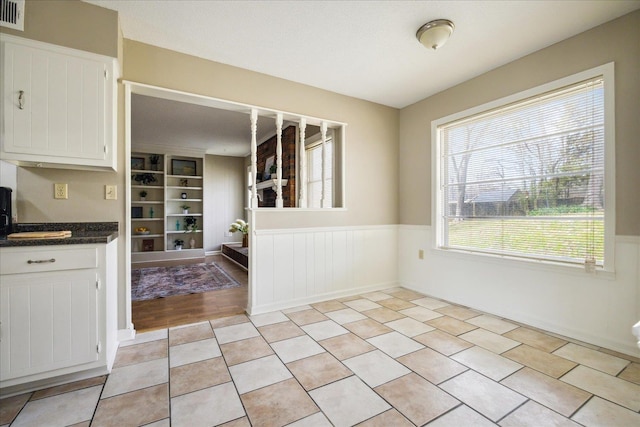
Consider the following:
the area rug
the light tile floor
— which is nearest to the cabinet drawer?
the light tile floor

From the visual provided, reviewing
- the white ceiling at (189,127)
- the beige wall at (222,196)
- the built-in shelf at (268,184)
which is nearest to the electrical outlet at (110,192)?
the white ceiling at (189,127)

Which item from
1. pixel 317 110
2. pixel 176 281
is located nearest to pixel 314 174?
pixel 317 110

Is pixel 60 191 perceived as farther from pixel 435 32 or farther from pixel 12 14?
pixel 435 32

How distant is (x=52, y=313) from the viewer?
5.62 feet

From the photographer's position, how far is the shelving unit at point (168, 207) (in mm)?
6527

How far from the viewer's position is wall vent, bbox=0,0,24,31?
5.98 ft

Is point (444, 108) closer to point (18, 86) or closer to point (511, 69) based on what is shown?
point (511, 69)

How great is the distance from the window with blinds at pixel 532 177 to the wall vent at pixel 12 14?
3.80 meters

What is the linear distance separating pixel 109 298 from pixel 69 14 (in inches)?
79.3

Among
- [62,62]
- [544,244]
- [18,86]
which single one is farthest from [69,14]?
[544,244]

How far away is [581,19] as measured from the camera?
7.18 ft

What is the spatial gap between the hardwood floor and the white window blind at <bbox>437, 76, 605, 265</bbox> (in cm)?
272

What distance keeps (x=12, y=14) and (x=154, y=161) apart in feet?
16.6

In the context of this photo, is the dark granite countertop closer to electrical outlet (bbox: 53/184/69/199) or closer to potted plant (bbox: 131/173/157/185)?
electrical outlet (bbox: 53/184/69/199)
